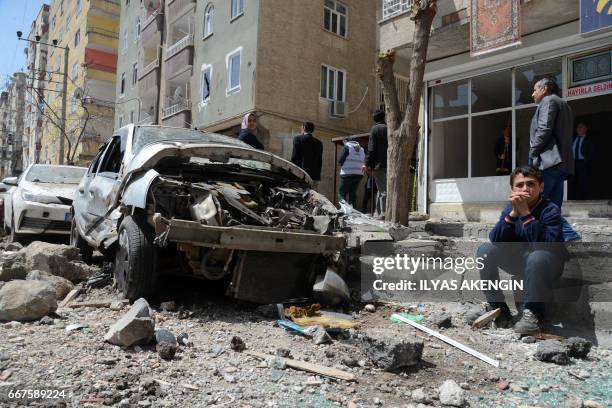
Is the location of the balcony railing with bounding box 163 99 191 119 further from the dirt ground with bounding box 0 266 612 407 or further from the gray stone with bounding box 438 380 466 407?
the gray stone with bounding box 438 380 466 407

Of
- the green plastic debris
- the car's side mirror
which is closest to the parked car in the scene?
the car's side mirror

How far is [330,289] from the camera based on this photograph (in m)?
4.34

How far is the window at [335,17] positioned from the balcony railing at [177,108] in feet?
22.6

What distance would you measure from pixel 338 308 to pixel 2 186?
8005 mm

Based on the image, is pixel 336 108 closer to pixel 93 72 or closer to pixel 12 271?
pixel 12 271

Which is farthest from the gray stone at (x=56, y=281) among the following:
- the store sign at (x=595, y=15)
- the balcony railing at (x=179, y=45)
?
the balcony railing at (x=179, y=45)

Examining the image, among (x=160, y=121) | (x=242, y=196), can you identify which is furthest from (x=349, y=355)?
(x=160, y=121)

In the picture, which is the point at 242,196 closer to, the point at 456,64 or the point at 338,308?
the point at 338,308

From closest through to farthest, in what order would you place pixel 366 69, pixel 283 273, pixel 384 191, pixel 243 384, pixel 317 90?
pixel 243 384 → pixel 283 273 → pixel 384 191 → pixel 317 90 → pixel 366 69

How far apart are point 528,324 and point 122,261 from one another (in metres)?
3.47

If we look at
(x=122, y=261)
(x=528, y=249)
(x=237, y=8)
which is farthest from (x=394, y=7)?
(x=237, y=8)

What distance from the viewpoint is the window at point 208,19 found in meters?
19.0

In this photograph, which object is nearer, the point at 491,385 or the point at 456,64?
the point at 491,385

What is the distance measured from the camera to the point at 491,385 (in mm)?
2785
